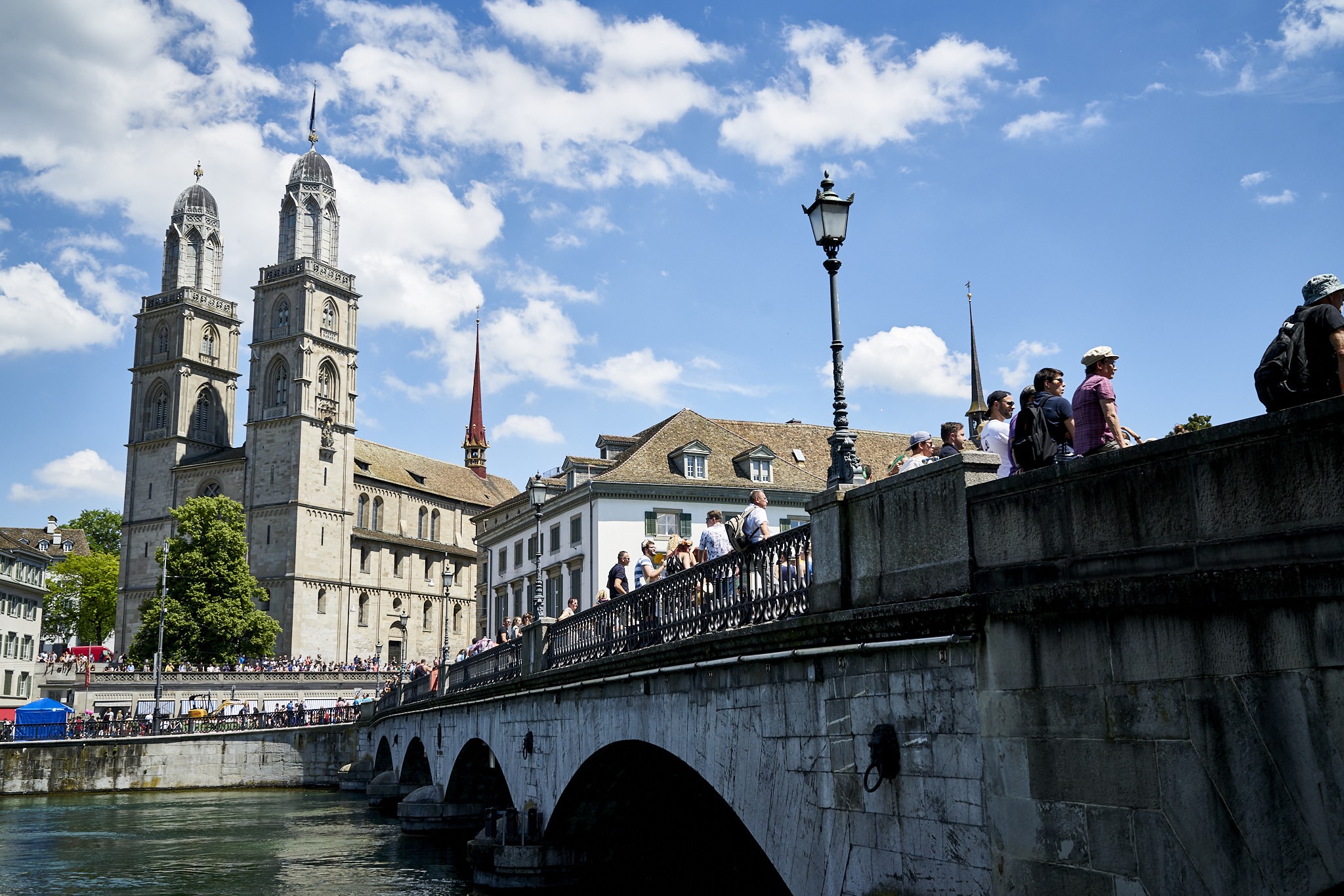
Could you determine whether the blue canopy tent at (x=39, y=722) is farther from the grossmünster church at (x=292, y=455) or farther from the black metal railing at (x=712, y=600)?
the black metal railing at (x=712, y=600)

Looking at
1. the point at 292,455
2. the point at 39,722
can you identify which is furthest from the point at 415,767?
the point at 292,455

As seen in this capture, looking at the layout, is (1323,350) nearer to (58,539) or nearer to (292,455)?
(292,455)

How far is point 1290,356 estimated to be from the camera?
6246mm

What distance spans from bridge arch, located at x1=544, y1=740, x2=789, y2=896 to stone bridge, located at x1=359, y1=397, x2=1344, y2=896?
752cm

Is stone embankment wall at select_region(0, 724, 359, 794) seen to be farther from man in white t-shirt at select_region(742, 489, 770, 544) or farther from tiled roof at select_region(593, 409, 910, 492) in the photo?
man in white t-shirt at select_region(742, 489, 770, 544)

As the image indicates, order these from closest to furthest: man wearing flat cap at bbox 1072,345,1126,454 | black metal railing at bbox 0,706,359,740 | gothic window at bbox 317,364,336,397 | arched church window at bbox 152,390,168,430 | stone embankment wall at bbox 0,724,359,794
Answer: man wearing flat cap at bbox 1072,345,1126,454 < stone embankment wall at bbox 0,724,359,794 < black metal railing at bbox 0,706,359,740 < gothic window at bbox 317,364,336,397 < arched church window at bbox 152,390,168,430

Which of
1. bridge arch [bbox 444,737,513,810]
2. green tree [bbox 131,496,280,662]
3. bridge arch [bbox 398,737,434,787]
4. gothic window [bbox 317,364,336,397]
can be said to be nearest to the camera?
bridge arch [bbox 444,737,513,810]

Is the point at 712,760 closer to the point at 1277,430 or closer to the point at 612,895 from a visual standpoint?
the point at 1277,430

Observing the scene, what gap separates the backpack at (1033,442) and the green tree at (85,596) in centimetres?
9866

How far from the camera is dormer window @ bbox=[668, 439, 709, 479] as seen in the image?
4856cm

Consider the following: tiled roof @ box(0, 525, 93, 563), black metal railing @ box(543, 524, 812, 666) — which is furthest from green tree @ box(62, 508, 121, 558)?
black metal railing @ box(543, 524, 812, 666)

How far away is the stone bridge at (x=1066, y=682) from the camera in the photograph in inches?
223

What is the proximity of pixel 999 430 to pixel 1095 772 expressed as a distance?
3.30 m

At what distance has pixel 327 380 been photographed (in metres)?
92.9
